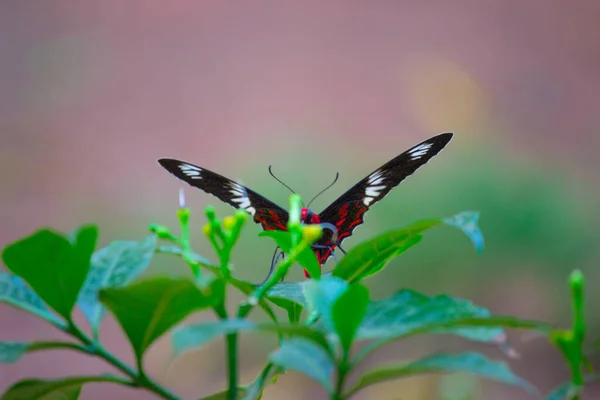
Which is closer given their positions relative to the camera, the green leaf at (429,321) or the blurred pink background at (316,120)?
the green leaf at (429,321)

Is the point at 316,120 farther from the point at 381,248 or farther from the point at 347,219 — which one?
the point at 381,248

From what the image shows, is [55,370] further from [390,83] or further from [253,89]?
[390,83]

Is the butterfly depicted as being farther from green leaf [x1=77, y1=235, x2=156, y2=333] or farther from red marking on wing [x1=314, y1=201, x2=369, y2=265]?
green leaf [x1=77, y1=235, x2=156, y2=333]

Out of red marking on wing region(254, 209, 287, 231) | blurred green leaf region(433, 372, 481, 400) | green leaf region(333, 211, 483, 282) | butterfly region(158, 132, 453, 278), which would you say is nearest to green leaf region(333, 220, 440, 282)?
green leaf region(333, 211, 483, 282)

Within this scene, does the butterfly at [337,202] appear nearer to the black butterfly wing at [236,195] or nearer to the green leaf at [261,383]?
the black butterfly wing at [236,195]

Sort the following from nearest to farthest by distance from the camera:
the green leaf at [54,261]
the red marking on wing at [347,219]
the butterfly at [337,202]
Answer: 1. the green leaf at [54,261]
2. the butterfly at [337,202]
3. the red marking on wing at [347,219]

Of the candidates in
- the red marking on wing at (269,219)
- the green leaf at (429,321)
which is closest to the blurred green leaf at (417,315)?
the green leaf at (429,321)
